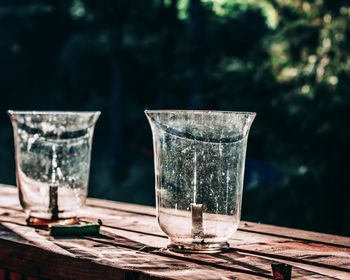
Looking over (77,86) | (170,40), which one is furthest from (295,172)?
(77,86)

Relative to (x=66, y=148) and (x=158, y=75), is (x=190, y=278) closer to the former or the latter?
(x=66, y=148)

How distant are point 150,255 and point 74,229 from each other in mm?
373

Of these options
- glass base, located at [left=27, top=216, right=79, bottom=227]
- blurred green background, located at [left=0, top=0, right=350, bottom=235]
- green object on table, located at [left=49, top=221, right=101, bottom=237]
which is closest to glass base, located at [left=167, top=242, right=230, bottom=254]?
green object on table, located at [left=49, top=221, right=101, bottom=237]

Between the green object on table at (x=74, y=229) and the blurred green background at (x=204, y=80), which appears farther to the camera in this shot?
the blurred green background at (x=204, y=80)

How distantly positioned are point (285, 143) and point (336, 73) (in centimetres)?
86

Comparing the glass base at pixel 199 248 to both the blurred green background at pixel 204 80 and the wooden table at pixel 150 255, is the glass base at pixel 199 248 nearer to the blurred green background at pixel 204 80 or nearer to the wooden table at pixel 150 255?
the wooden table at pixel 150 255

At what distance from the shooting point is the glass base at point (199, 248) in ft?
5.08

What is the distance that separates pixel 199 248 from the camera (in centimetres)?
155

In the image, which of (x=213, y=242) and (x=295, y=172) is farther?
(x=295, y=172)

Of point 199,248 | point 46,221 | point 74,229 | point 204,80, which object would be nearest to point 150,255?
point 199,248

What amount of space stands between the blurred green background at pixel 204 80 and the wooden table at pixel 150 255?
414 cm

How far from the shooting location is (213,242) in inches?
61.7

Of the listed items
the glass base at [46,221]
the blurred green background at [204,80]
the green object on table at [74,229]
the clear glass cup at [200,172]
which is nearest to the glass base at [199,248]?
the clear glass cup at [200,172]

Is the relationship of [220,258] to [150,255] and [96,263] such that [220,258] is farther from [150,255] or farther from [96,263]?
[96,263]
